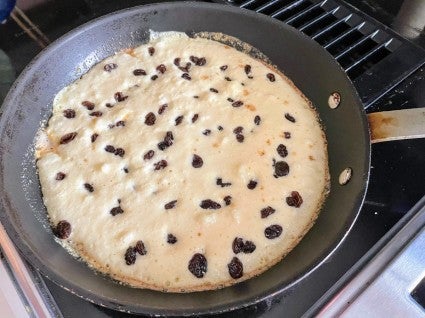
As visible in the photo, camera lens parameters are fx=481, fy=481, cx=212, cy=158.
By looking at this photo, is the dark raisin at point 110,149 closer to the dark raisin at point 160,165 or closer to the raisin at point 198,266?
the dark raisin at point 160,165

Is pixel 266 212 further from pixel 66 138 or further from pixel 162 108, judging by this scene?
pixel 66 138

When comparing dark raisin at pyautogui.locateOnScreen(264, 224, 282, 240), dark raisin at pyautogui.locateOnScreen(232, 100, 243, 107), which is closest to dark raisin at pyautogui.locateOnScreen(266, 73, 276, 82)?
dark raisin at pyautogui.locateOnScreen(232, 100, 243, 107)

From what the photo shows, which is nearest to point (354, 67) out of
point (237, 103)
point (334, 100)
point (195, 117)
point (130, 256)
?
point (334, 100)

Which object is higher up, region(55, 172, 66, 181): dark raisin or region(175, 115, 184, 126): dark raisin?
region(55, 172, 66, 181): dark raisin

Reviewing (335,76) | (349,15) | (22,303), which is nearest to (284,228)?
(335,76)

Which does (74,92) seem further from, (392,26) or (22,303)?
(392,26)

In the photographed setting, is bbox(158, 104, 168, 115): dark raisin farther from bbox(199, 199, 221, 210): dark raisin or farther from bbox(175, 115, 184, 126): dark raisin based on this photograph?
bbox(199, 199, 221, 210): dark raisin
